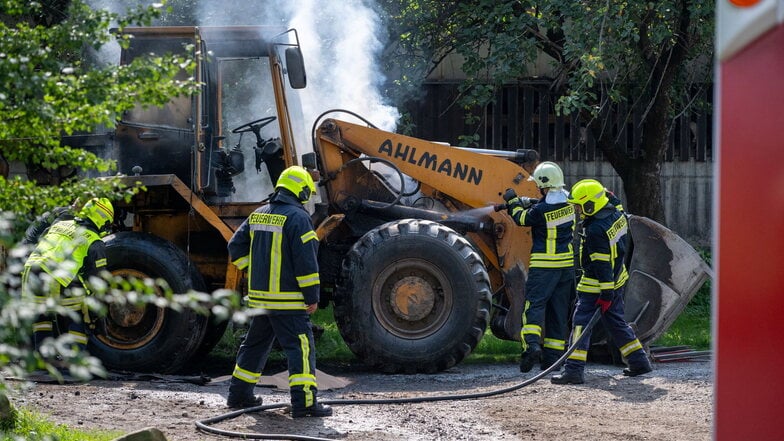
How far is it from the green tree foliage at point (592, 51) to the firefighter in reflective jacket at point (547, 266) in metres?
2.11

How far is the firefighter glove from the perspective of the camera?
9.11 metres

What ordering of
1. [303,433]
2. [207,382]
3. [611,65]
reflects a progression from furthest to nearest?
[611,65] → [207,382] → [303,433]

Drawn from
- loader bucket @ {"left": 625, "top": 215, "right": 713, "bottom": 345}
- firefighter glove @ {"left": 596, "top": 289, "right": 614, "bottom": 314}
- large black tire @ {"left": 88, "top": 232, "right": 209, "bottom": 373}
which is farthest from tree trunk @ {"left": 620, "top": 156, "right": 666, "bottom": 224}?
large black tire @ {"left": 88, "top": 232, "right": 209, "bottom": 373}

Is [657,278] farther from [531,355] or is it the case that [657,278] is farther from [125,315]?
[125,315]

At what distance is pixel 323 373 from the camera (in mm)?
9359

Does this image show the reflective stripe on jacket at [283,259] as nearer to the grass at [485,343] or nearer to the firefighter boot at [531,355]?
the firefighter boot at [531,355]

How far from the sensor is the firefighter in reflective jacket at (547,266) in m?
9.62

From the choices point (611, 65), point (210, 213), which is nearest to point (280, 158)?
point (210, 213)

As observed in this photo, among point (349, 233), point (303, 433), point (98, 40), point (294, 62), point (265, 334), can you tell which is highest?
point (294, 62)

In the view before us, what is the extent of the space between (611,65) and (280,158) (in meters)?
4.26

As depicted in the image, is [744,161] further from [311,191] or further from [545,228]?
[545,228]

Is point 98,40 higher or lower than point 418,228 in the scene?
higher

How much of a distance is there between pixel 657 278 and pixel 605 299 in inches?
44.5

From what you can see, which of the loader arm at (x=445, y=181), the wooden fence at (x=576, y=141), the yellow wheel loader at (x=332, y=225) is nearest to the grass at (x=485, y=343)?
the yellow wheel loader at (x=332, y=225)
